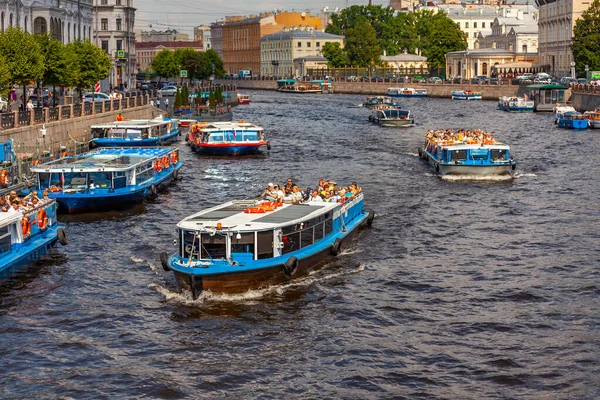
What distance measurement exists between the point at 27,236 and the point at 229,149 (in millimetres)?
33449

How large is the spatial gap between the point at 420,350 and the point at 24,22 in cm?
7674

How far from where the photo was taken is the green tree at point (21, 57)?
201ft

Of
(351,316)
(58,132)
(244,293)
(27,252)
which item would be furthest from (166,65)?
(351,316)

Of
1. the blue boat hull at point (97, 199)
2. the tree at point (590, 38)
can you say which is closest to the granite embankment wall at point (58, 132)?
the blue boat hull at point (97, 199)

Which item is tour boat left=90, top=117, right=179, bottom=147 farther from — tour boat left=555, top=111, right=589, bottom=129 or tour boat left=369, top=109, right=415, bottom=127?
tour boat left=555, top=111, right=589, bottom=129

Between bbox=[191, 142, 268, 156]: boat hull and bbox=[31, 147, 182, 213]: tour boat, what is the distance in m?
18.3

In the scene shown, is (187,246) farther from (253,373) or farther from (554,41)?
(554,41)

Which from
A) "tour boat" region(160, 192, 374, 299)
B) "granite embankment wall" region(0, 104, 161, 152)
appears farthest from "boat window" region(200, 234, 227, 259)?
"granite embankment wall" region(0, 104, 161, 152)

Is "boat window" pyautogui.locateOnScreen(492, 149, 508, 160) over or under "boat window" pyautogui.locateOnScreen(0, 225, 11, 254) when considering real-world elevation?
over

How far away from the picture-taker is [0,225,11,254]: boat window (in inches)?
1266

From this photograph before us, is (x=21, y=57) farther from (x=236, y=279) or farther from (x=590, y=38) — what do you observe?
(x=590, y=38)

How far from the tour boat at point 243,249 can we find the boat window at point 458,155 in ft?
70.8

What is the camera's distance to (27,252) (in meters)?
33.2

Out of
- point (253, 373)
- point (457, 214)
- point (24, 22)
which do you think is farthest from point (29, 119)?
point (24, 22)
